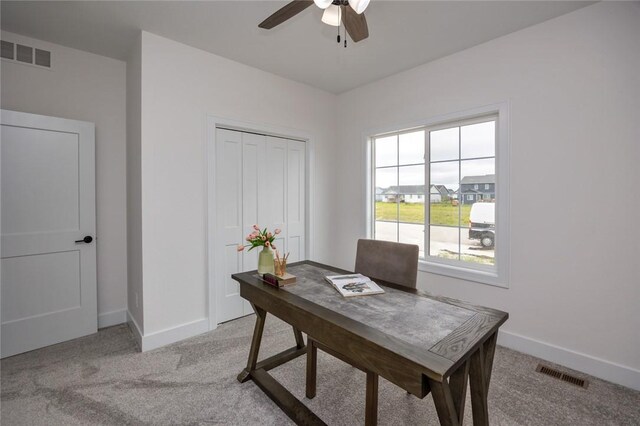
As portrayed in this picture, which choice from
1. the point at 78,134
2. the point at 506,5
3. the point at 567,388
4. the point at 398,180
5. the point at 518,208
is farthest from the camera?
the point at 398,180

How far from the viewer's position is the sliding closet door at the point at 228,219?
297 cm

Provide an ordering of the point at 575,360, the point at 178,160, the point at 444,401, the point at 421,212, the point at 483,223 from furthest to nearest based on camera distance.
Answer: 1. the point at 421,212
2. the point at 483,223
3. the point at 178,160
4. the point at 575,360
5. the point at 444,401

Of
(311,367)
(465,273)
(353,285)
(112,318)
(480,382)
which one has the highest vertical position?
(353,285)

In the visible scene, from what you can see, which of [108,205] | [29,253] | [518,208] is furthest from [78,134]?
[518,208]

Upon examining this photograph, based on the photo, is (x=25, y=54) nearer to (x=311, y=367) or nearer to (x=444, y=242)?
(x=311, y=367)

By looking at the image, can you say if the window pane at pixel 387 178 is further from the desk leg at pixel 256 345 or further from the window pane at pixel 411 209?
the desk leg at pixel 256 345

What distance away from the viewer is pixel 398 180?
11.2ft

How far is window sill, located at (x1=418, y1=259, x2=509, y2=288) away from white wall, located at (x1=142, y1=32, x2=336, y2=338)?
7.62ft

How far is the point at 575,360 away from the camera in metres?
2.17

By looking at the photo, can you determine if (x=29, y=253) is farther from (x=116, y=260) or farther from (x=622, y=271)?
(x=622, y=271)

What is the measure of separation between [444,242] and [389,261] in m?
1.20

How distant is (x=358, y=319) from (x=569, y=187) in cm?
207

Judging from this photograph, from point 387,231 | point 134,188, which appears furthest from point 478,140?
point 134,188

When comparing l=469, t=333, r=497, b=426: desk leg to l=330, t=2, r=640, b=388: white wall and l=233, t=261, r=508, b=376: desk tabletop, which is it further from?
l=330, t=2, r=640, b=388: white wall
